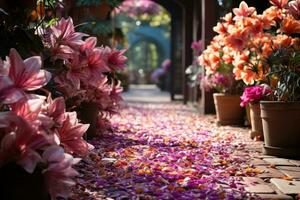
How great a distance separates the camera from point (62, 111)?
2152 millimetres

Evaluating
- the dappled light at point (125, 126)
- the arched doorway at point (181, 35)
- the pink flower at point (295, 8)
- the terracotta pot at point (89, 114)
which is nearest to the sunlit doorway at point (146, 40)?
the arched doorway at point (181, 35)

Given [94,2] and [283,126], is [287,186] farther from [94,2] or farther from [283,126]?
[94,2]

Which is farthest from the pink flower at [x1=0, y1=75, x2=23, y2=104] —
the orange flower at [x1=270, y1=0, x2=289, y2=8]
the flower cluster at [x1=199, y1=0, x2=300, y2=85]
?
the orange flower at [x1=270, y1=0, x2=289, y2=8]

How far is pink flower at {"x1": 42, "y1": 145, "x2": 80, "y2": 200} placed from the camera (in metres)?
1.87

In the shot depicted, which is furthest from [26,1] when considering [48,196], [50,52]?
[48,196]

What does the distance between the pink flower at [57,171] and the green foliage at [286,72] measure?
6.95 feet

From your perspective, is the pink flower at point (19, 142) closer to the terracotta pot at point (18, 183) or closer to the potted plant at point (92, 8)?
the terracotta pot at point (18, 183)

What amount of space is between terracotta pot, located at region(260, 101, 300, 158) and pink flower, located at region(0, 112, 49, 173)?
2125 millimetres

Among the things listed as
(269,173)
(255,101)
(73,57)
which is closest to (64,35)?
(73,57)

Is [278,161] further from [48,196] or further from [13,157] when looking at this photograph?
Result: [13,157]

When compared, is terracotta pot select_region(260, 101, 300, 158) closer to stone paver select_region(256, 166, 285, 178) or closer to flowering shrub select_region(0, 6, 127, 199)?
stone paver select_region(256, 166, 285, 178)

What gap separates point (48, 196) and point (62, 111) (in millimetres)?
370

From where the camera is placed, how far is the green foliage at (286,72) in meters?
3.55

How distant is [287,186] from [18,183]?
1462 millimetres
